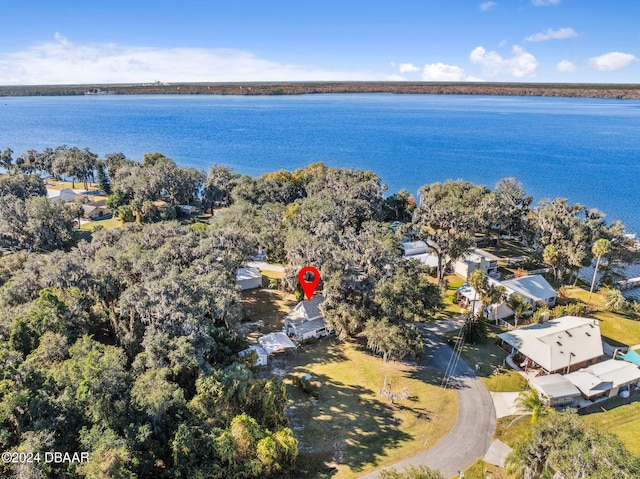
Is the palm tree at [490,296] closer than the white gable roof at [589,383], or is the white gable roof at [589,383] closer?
the white gable roof at [589,383]

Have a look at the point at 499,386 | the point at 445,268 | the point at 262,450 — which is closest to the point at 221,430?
the point at 262,450

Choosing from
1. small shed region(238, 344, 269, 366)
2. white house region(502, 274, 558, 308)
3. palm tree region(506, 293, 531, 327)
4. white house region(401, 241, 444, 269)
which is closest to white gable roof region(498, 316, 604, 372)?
palm tree region(506, 293, 531, 327)

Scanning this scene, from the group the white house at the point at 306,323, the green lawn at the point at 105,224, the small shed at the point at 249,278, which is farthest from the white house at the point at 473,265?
the green lawn at the point at 105,224

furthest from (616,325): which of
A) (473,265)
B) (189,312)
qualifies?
(189,312)

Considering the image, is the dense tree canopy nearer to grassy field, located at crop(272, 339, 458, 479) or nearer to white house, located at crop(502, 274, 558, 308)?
grassy field, located at crop(272, 339, 458, 479)

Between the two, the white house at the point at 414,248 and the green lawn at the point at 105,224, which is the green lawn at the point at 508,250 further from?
the green lawn at the point at 105,224

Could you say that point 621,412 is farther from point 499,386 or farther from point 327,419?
point 327,419

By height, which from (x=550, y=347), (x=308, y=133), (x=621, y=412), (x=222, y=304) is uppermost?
(x=308, y=133)
